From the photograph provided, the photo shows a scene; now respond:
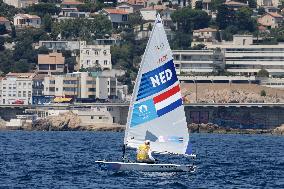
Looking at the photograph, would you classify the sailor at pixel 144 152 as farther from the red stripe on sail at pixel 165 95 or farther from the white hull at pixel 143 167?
the red stripe on sail at pixel 165 95

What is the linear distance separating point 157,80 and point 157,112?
163 centimetres

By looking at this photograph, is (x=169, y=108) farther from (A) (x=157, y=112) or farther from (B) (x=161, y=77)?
(B) (x=161, y=77)

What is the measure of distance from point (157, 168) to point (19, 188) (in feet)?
26.0

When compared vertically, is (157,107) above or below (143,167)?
above

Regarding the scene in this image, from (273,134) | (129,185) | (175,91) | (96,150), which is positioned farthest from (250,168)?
(273,134)

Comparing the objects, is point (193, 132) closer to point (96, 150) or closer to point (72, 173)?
point (96, 150)

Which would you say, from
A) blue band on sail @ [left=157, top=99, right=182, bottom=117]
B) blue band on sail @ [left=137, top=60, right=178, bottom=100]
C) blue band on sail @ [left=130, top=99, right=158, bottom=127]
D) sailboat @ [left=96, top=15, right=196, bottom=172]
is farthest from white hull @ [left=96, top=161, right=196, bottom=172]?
blue band on sail @ [left=137, top=60, right=178, bottom=100]

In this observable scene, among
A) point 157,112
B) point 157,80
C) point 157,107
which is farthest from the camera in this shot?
point 157,107

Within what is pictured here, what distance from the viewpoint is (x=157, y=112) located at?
71.8 meters

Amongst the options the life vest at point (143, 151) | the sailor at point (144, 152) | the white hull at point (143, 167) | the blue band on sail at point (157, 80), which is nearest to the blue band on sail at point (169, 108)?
the blue band on sail at point (157, 80)

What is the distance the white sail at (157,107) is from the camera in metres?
70.5

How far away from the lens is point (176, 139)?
7106 centimetres

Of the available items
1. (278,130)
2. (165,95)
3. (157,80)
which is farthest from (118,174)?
(278,130)

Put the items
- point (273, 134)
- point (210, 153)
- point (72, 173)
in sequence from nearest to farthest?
1. point (72, 173)
2. point (210, 153)
3. point (273, 134)
